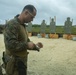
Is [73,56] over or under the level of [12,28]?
under

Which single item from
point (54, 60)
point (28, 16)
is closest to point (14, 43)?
point (28, 16)

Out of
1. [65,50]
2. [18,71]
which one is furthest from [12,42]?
[65,50]

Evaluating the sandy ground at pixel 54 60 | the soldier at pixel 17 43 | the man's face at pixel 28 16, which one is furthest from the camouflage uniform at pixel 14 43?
the sandy ground at pixel 54 60

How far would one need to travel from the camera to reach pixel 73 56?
603 inches

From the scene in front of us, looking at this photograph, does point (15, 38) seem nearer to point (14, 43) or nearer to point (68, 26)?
point (14, 43)

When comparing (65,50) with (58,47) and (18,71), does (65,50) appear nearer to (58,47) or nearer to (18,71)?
(58,47)

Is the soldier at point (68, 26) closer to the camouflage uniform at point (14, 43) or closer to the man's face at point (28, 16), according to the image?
the camouflage uniform at point (14, 43)

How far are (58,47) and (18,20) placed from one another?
14255 millimetres

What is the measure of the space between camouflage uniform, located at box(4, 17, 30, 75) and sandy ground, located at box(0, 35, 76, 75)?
229 inches

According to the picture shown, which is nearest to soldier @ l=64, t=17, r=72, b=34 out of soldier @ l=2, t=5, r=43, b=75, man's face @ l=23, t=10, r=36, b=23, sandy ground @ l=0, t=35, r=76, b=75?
sandy ground @ l=0, t=35, r=76, b=75

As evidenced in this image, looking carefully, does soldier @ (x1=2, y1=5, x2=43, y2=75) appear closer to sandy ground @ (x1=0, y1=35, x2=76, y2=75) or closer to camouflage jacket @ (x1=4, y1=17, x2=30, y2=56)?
camouflage jacket @ (x1=4, y1=17, x2=30, y2=56)

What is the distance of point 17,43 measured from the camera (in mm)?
4305

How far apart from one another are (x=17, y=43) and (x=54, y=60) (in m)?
10.4

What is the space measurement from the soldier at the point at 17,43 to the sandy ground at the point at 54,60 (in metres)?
5.79
